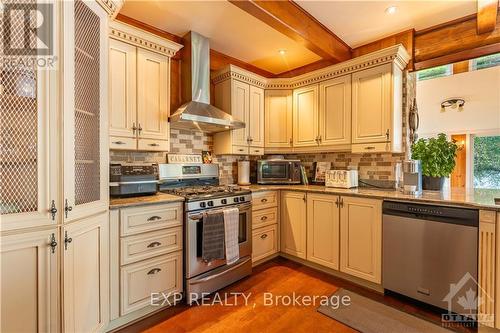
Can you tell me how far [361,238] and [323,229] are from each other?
1.33 feet

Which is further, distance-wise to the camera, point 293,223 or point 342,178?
point 293,223

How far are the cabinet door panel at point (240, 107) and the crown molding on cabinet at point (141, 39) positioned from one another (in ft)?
2.76

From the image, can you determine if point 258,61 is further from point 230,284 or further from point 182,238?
point 230,284

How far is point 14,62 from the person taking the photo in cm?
123

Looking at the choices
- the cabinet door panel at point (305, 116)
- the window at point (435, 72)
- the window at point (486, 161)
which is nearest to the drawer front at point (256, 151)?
the cabinet door panel at point (305, 116)

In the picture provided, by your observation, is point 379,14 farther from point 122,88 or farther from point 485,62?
point 485,62

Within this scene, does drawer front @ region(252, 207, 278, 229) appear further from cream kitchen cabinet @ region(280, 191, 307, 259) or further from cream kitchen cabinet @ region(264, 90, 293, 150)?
cream kitchen cabinet @ region(264, 90, 293, 150)

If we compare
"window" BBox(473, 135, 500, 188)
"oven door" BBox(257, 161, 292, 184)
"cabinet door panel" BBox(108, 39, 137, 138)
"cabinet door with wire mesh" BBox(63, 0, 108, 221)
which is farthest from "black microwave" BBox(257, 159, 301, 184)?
"window" BBox(473, 135, 500, 188)

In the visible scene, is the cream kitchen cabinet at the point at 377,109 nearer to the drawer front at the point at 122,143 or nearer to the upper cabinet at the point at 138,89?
the upper cabinet at the point at 138,89

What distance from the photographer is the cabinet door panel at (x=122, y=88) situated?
2.11 m

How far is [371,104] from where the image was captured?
2.67 meters

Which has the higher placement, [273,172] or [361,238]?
[273,172]

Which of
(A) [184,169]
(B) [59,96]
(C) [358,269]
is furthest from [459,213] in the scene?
(B) [59,96]

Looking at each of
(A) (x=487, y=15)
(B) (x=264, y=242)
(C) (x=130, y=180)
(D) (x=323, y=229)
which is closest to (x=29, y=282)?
(C) (x=130, y=180)
